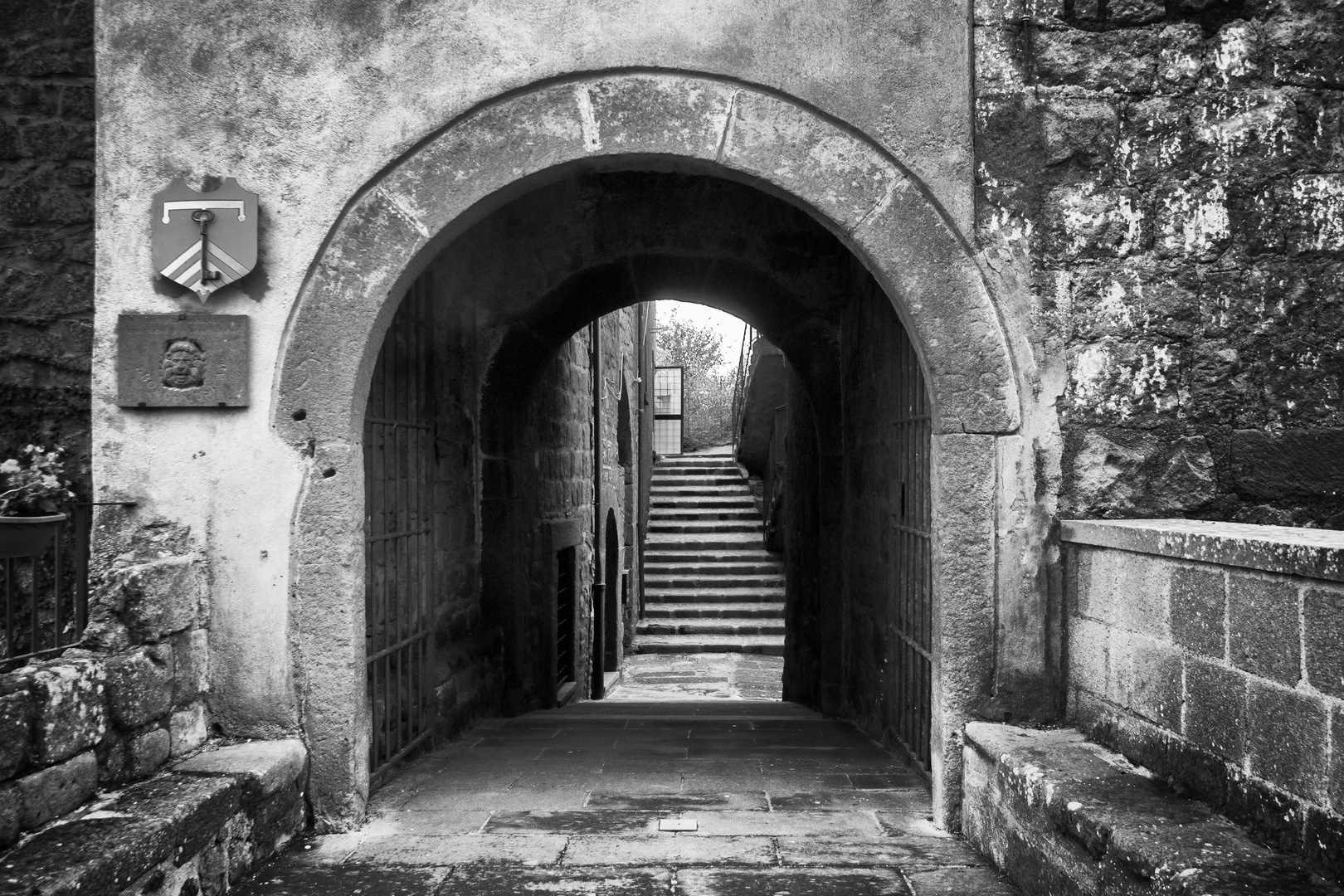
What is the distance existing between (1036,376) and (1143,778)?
1.30m

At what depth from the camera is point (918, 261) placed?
345 cm

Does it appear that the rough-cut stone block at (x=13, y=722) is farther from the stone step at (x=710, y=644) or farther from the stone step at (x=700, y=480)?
the stone step at (x=700, y=480)

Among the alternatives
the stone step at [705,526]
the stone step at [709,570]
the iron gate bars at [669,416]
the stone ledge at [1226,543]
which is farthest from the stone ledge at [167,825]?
the iron gate bars at [669,416]

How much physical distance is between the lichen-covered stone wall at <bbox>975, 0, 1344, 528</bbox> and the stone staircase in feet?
30.3

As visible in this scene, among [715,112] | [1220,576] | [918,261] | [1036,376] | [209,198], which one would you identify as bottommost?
[1220,576]

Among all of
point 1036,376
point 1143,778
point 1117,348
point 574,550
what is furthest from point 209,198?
point 574,550

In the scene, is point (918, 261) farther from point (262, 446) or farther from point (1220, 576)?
point (262, 446)

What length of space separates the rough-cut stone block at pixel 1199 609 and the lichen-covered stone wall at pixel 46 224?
3.96 m

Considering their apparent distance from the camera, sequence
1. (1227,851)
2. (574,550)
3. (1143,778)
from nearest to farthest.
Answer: (1227,851) < (1143,778) < (574,550)

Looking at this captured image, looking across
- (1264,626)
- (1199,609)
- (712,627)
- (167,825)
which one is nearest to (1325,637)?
(1264,626)

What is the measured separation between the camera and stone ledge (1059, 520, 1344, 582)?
Answer: 2.12 meters

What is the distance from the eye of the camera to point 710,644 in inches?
498

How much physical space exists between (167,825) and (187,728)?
2.39 feet

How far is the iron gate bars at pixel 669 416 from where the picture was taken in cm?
2150
